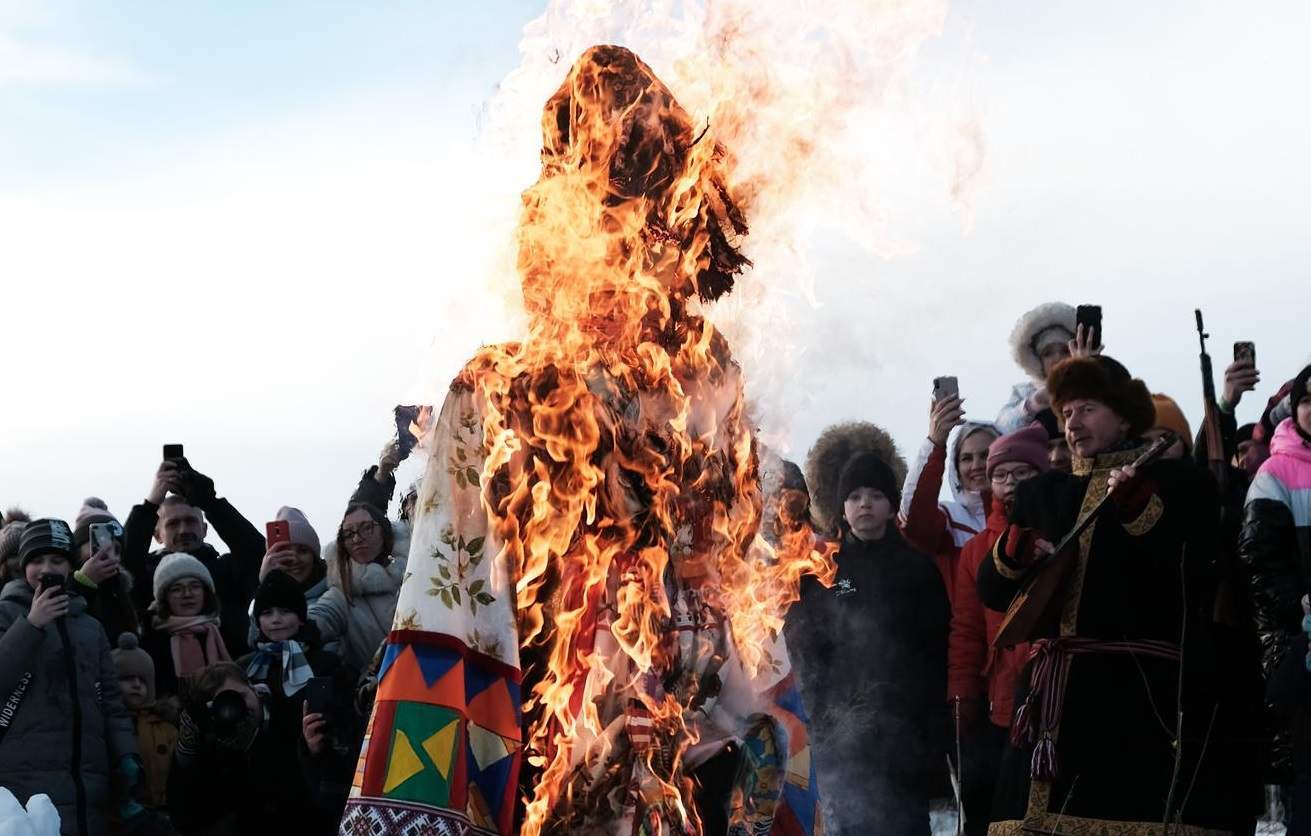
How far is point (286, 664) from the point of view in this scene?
8.52m

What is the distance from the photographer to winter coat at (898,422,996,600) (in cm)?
829

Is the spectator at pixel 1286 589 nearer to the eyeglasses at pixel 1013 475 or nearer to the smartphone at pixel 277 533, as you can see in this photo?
the eyeglasses at pixel 1013 475

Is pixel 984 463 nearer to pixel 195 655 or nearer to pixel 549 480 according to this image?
pixel 195 655

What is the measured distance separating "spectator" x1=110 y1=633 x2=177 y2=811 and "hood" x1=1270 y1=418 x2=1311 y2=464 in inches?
190

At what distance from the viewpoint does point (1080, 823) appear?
6516 millimetres

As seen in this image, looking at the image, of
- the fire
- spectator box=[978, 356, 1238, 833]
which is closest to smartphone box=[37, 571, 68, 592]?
spectator box=[978, 356, 1238, 833]

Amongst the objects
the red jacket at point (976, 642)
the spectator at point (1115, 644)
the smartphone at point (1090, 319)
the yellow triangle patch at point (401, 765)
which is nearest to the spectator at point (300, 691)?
the red jacket at point (976, 642)

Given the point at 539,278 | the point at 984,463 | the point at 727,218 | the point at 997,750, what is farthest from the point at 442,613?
the point at 984,463

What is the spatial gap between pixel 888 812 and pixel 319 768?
2409 mm

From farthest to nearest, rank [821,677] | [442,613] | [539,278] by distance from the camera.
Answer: [821,677] → [539,278] → [442,613]

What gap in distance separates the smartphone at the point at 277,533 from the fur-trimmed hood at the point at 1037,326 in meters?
3.59

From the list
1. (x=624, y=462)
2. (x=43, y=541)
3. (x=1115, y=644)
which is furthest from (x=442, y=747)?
(x=43, y=541)

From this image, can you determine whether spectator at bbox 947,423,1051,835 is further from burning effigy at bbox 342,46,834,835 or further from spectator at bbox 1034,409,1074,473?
burning effigy at bbox 342,46,834,835

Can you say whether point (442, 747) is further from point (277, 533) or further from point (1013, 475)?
point (277, 533)
